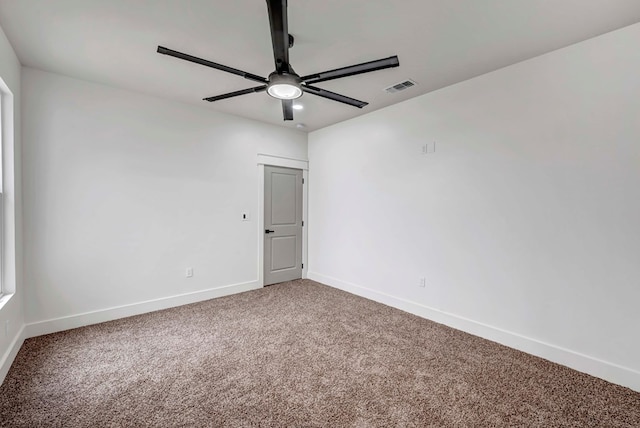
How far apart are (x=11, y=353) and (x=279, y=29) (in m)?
3.39

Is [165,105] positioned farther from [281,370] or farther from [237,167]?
[281,370]

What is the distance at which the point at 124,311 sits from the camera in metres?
3.53

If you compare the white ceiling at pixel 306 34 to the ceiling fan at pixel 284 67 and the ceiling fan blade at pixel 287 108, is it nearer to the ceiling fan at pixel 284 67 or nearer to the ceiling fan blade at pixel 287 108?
the ceiling fan at pixel 284 67

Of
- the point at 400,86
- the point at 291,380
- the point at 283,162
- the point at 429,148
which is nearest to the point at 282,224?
the point at 283,162

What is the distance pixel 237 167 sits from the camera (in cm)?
450

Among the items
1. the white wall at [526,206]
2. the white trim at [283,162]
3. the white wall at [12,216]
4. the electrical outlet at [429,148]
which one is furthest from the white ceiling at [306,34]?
the white trim at [283,162]

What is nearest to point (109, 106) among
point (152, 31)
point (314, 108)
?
point (152, 31)

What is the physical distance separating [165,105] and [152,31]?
5.27ft

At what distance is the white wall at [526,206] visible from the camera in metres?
2.31

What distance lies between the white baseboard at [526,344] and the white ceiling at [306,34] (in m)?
2.67

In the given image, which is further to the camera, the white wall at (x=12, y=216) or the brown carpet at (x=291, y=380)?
the white wall at (x=12, y=216)

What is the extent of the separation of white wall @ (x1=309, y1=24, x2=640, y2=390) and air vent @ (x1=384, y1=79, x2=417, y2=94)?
1.26 feet

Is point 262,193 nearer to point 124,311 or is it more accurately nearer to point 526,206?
point 124,311

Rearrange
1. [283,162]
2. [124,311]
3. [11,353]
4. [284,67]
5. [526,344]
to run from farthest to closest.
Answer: [283,162], [124,311], [526,344], [11,353], [284,67]
